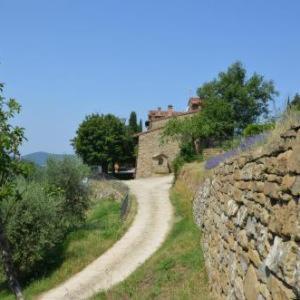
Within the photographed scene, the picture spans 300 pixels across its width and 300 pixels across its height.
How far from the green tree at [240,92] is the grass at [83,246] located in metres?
24.6

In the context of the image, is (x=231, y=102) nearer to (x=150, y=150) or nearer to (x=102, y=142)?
(x=150, y=150)

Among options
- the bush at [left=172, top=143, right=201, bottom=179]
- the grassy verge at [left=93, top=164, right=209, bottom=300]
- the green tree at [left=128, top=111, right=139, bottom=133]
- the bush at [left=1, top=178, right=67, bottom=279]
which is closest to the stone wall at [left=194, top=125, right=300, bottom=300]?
the grassy verge at [left=93, top=164, right=209, bottom=300]

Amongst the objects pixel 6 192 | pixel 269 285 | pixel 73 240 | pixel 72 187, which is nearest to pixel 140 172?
pixel 72 187

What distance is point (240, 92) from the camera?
4869 centimetres

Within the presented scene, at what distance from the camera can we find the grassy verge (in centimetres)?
1052

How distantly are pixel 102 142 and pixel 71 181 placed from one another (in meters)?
28.3

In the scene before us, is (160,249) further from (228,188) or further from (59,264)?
(228,188)

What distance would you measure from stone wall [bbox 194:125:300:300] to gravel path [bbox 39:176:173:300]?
694cm

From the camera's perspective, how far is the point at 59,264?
18.3m

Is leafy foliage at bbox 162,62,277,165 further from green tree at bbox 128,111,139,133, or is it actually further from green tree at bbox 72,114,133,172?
green tree at bbox 128,111,139,133

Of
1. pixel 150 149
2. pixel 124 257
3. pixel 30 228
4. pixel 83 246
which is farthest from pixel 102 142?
pixel 124 257

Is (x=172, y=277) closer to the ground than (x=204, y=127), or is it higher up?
closer to the ground

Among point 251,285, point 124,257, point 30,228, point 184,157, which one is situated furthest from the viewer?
point 184,157

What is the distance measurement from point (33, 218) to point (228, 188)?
472 inches
